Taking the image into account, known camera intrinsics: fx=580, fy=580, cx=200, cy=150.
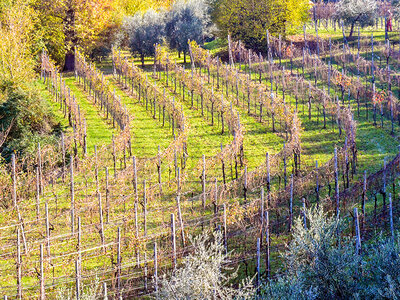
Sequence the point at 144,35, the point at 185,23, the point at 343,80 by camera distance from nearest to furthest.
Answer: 1. the point at 343,80
2. the point at 144,35
3. the point at 185,23

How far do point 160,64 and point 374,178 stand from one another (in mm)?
18119

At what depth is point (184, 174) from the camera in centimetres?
1753

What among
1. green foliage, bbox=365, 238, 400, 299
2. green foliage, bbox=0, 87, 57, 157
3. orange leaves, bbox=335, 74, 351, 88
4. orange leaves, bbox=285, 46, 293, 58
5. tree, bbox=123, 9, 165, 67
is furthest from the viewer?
tree, bbox=123, 9, 165, 67

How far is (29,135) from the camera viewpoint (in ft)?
67.5

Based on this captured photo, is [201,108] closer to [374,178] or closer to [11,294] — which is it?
[374,178]

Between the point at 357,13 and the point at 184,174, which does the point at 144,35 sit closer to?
the point at 357,13

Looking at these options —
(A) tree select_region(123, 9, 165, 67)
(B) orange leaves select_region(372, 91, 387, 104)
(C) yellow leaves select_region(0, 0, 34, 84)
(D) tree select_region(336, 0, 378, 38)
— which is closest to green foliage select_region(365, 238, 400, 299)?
(B) orange leaves select_region(372, 91, 387, 104)

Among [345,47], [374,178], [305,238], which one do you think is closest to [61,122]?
[374,178]

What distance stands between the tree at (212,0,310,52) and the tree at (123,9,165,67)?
4.33 metres

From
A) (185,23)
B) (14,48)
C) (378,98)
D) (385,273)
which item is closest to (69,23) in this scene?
(185,23)

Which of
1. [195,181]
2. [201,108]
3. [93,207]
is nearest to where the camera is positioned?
[93,207]

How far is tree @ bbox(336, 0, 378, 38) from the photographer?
123 feet

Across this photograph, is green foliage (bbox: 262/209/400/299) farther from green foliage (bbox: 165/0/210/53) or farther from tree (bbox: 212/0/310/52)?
tree (bbox: 212/0/310/52)

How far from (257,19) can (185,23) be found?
4604 mm
